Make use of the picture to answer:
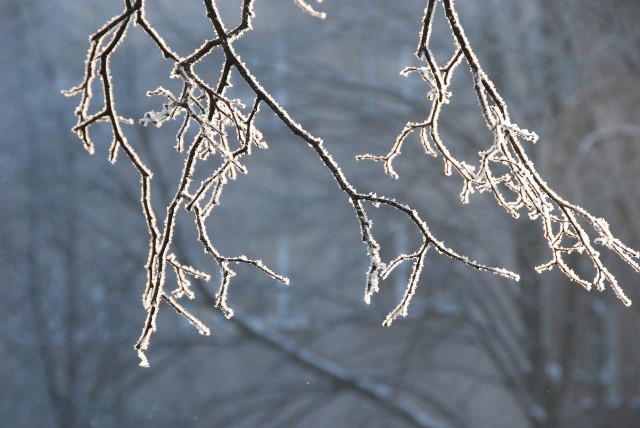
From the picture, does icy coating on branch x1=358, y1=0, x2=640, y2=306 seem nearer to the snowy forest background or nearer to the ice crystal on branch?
the ice crystal on branch

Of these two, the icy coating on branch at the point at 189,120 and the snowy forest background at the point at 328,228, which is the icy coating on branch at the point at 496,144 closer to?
the icy coating on branch at the point at 189,120

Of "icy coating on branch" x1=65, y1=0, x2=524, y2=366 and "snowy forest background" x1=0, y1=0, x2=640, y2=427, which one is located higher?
"snowy forest background" x1=0, y1=0, x2=640, y2=427

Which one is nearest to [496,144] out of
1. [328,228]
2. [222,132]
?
[222,132]

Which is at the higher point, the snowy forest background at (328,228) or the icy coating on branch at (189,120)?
the snowy forest background at (328,228)

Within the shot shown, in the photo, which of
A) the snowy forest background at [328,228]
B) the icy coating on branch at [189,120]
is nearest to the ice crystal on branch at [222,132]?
the icy coating on branch at [189,120]

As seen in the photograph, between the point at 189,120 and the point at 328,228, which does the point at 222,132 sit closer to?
the point at 189,120

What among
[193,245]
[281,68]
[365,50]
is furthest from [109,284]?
[365,50]

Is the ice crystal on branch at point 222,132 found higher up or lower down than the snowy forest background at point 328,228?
lower down

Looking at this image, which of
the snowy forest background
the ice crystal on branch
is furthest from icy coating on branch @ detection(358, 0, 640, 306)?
the snowy forest background

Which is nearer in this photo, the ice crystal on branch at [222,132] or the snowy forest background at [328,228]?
the ice crystal on branch at [222,132]
